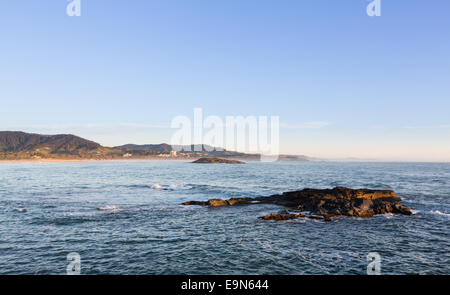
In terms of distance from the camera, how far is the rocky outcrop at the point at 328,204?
1318 inches

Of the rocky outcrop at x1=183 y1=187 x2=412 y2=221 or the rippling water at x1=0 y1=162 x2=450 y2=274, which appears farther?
the rocky outcrop at x1=183 y1=187 x2=412 y2=221

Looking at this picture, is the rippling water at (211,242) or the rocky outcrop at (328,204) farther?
the rocky outcrop at (328,204)

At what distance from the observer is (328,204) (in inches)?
1435

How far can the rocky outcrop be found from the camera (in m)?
33.5

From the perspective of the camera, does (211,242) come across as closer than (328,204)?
Yes

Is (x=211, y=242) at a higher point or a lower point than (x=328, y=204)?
lower

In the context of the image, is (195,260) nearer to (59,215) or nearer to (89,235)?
(89,235)
